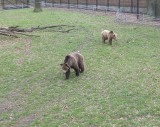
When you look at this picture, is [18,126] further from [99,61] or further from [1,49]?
[1,49]

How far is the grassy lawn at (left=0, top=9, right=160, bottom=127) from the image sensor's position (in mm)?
9477

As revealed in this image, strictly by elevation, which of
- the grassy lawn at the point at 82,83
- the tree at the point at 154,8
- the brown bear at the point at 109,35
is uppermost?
the tree at the point at 154,8

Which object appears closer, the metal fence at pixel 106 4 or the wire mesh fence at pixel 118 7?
the wire mesh fence at pixel 118 7

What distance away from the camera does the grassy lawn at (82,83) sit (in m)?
9.48

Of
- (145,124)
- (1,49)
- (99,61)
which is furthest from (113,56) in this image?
(145,124)

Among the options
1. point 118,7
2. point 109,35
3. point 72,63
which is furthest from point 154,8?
point 72,63

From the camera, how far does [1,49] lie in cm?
1789

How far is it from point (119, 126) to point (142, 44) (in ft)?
→ 32.9

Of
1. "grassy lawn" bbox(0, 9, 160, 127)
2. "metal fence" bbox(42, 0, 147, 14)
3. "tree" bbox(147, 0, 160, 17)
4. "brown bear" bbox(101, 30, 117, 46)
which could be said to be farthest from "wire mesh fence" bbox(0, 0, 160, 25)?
"brown bear" bbox(101, 30, 117, 46)

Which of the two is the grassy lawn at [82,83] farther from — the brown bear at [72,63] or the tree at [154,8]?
the tree at [154,8]

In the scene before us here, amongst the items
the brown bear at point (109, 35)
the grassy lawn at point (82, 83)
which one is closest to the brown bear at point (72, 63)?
the grassy lawn at point (82, 83)

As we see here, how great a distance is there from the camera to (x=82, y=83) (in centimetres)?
1219

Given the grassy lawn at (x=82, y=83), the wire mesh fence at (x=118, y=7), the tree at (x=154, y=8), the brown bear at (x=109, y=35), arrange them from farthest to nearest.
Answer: the tree at (x=154, y=8), the wire mesh fence at (x=118, y=7), the brown bear at (x=109, y=35), the grassy lawn at (x=82, y=83)

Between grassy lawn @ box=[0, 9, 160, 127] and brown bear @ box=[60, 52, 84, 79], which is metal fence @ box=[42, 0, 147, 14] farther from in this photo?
brown bear @ box=[60, 52, 84, 79]
